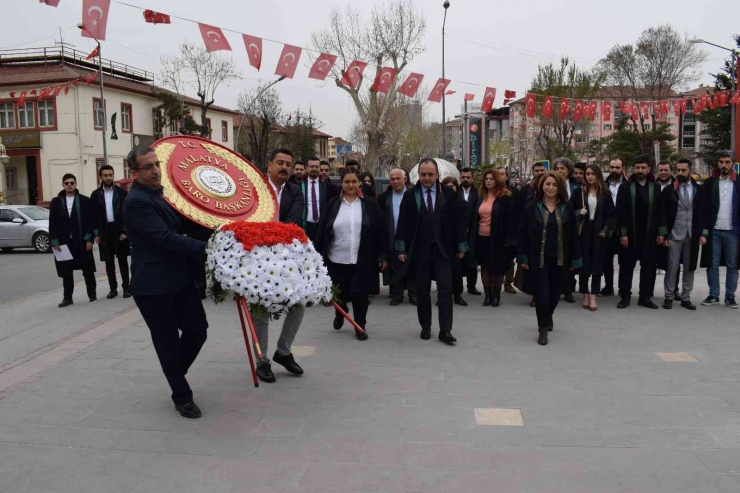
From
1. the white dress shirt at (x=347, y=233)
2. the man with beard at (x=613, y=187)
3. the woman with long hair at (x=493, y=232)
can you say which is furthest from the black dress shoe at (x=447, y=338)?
the man with beard at (x=613, y=187)

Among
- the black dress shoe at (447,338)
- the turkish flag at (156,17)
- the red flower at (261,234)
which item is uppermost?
the turkish flag at (156,17)

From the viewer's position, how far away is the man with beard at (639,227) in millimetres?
8727

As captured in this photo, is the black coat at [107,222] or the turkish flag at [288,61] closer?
the black coat at [107,222]

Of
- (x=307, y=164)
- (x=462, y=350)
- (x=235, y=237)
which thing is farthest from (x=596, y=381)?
(x=307, y=164)

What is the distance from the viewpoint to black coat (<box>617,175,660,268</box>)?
28.6 feet

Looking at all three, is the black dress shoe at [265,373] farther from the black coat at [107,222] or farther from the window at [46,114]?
the window at [46,114]

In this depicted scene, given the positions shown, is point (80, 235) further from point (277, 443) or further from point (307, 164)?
point (277, 443)

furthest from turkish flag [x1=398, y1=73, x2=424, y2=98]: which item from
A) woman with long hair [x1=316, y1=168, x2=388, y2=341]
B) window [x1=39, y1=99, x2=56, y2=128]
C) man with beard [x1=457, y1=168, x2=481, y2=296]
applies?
window [x1=39, y1=99, x2=56, y2=128]

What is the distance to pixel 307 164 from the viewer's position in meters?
8.98

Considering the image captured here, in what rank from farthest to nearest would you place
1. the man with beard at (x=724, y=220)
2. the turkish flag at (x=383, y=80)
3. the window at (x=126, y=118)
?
the window at (x=126, y=118), the turkish flag at (x=383, y=80), the man with beard at (x=724, y=220)

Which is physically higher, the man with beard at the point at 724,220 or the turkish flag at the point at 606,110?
the turkish flag at the point at 606,110

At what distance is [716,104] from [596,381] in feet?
48.0

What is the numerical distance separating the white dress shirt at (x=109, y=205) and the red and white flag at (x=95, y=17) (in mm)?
2102

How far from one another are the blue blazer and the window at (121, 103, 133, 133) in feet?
127
